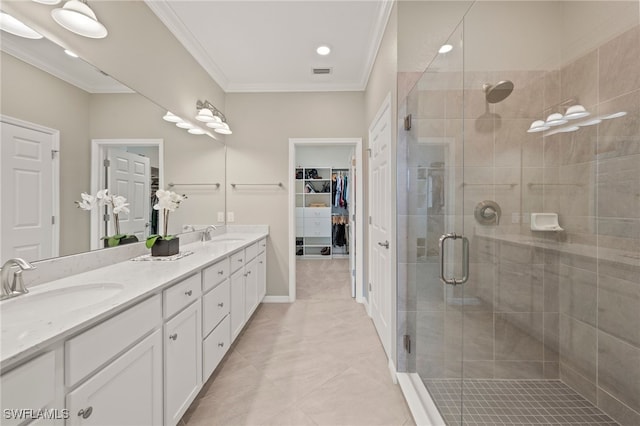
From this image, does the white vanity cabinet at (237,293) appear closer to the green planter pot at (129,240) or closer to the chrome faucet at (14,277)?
the green planter pot at (129,240)

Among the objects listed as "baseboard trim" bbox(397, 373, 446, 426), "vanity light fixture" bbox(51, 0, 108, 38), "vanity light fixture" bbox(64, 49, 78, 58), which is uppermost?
"vanity light fixture" bbox(51, 0, 108, 38)

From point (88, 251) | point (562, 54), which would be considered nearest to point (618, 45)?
point (562, 54)

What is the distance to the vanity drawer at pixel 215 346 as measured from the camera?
5.95 feet

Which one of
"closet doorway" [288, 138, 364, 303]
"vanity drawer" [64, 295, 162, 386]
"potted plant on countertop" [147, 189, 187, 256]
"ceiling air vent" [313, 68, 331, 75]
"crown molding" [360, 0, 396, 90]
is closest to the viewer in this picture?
"vanity drawer" [64, 295, 162, 386]

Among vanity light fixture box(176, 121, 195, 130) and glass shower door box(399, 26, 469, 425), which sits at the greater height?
vanity light fixture box(176, 121, 195, 130)

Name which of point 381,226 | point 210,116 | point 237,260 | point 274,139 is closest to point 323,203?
point 274,139

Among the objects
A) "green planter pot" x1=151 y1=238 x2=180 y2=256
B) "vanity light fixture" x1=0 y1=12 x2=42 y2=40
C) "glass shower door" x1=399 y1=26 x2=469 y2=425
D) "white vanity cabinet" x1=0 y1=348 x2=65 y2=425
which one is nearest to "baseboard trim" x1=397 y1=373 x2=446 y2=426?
"glass shower door" x1=399 y1=26 x2=469 y2=425

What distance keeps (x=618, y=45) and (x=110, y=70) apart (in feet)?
9.30

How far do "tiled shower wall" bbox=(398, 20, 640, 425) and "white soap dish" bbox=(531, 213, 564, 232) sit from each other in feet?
0.13

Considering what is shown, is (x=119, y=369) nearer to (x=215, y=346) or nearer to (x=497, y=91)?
(x=215, y=346)

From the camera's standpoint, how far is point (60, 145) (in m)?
1.47

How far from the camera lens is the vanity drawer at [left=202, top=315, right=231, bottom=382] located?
1.81 meters

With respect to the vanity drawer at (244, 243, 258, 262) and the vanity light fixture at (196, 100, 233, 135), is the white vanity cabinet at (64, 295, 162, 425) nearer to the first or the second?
the vanity drawer at (244, 243, 258, 262)

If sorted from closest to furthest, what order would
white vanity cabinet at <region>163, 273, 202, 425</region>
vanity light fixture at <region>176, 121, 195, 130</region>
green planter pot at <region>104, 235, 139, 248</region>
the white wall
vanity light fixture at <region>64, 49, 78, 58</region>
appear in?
white vanity cabinet at <region>163, 273, 202, 425</region> < vanity light fixture at <region>64, 49, 78, 58</region> < green planter pot at <region>104, 235, 139, 248</region> < vanity light fixture at <region>176, 121, 195, 130</region> < the white wall
